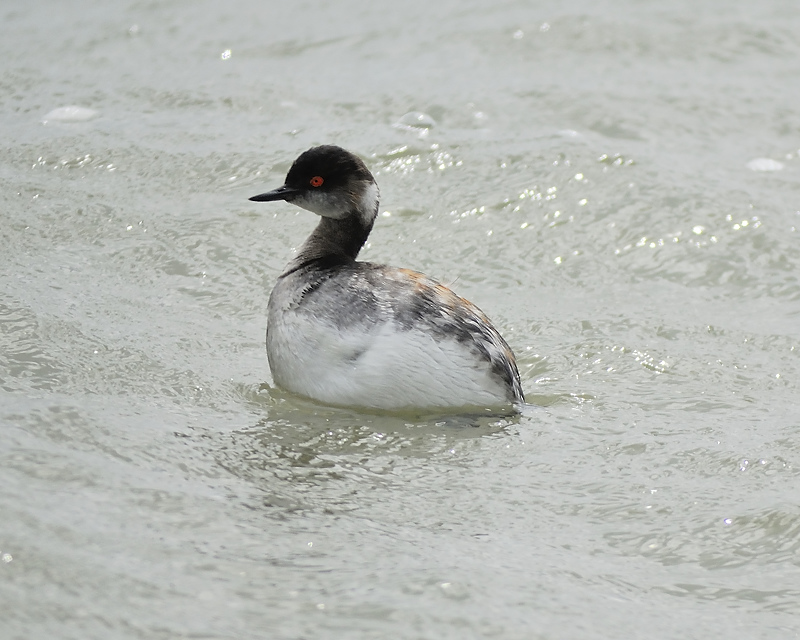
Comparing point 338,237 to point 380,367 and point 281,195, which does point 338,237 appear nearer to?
point 281,195

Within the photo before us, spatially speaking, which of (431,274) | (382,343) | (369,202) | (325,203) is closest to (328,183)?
(325,203)

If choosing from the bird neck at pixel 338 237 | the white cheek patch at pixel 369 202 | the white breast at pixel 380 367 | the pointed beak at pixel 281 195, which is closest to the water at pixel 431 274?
the white breast at pixel 380 367

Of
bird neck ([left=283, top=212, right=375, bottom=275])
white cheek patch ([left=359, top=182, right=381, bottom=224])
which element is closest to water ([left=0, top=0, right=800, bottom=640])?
bird neck ([left=283, top=212, right=375, bottom=275])

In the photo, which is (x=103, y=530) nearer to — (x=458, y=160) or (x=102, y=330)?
(x=102, y=330)

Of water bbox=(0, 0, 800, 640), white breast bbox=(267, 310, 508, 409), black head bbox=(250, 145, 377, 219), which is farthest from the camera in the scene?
black head bbox=(250, 145, 377, 219)

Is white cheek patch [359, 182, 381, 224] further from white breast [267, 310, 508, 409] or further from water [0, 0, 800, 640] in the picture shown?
water [0, 0, 800, 640]

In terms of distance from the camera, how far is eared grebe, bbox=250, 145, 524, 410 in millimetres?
5863

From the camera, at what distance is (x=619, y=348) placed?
7.24 m

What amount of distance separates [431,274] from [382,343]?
2.43 metres

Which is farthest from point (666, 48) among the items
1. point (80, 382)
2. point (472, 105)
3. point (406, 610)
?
point (406, 610)

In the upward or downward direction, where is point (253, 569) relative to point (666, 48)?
downward

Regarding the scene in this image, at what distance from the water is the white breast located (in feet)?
0.49

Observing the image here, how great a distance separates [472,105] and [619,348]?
4052 millimetres

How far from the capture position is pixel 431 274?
8219mm
